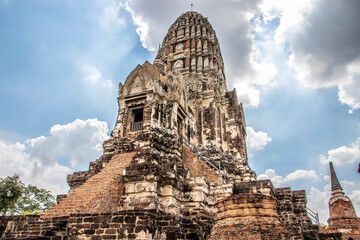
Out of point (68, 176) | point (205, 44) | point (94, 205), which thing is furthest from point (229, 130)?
point (94, 205)

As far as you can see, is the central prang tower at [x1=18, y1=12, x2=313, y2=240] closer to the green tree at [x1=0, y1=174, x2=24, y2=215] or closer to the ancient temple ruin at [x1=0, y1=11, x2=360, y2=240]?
the ancient temple ruin at [x1=0, y1=11, x2=360, y2=240]

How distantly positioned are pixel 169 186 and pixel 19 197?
21321 millimetres

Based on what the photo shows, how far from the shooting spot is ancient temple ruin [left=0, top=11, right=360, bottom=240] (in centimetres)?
630

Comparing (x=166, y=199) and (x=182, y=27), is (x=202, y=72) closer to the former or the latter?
(x=182, y=27)

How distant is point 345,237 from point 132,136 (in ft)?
48.9

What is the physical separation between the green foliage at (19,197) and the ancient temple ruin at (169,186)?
35.1 ft

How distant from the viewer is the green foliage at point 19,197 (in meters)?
23.4

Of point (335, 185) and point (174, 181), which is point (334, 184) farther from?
point (174, 181)

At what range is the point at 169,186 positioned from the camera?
1026 centimetres

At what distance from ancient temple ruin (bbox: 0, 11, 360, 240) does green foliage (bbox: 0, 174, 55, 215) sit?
35.1 ft

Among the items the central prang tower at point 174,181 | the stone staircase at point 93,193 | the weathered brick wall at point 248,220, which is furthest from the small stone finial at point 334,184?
the weathered brick wall at point 248,220

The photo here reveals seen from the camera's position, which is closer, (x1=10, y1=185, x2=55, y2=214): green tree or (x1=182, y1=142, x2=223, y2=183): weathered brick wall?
(x1=182, y1=142, x2=223, y2=183): weathered brick wall

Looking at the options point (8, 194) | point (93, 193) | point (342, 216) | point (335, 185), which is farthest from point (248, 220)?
point (8, 194)

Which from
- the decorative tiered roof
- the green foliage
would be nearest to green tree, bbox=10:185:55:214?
the green foliage
